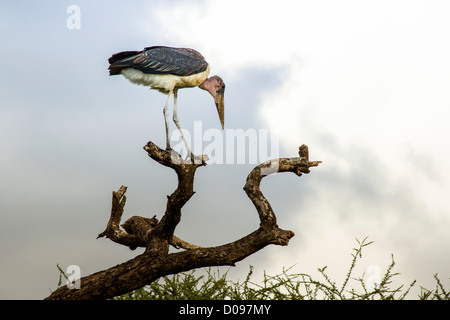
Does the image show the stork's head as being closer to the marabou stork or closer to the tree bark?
the marabou stork

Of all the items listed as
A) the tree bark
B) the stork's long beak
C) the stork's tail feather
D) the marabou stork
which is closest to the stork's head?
the stork's long beak

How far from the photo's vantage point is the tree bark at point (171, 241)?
6.86 m

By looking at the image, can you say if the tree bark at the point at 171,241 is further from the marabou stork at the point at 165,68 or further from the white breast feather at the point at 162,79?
the white breast feather at the point at 162,79

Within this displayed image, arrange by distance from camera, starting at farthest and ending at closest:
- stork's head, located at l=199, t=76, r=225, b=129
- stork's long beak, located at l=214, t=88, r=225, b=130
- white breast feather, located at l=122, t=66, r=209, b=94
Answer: stork's long beak, located at l=214, t=88, r=225, b=130
stork's head, located at l=199, t=76, r=225, b=129
white breast feather, located at l=122, t=66, r=209, b=94

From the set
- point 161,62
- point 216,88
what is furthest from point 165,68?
point 216,88

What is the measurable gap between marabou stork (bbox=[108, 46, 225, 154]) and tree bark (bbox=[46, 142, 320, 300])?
679 mm

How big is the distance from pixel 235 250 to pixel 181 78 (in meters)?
2.67

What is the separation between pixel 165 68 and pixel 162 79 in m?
0.16

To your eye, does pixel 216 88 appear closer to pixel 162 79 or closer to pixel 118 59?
pixel 162 79

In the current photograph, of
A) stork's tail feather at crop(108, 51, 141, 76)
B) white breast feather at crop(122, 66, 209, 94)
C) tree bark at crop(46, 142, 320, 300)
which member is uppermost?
stork's tail feather at crop(108, 51, 141, 76)

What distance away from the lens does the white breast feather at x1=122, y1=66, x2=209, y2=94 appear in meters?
7.74
